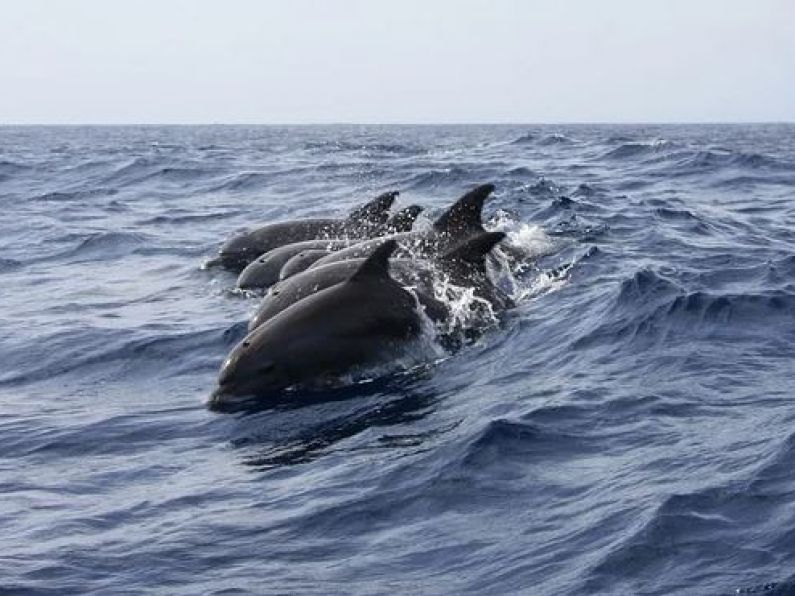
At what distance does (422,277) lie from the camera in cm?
1561

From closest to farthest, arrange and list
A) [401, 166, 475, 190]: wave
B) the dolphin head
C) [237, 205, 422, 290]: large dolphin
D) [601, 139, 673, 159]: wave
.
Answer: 1. the dolphin head
2. [237, 205, 422, 290]: large dolphin
3. [401, 166, 475, 190]: wave
4. [601, 139, 673, 159]: wave

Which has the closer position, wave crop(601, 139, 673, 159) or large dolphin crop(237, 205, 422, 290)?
large dolphin crop(237, 205, 422, 290)

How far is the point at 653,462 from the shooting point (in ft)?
32.7

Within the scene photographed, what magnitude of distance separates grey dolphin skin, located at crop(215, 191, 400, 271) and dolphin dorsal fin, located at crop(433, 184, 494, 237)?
4266 millimetres

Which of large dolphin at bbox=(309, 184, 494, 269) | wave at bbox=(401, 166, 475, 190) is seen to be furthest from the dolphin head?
wave at bbox=(401, 166, 475, 190)

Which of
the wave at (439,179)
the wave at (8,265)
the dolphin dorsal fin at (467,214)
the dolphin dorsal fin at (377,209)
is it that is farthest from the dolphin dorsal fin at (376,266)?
the wave at (439,179)

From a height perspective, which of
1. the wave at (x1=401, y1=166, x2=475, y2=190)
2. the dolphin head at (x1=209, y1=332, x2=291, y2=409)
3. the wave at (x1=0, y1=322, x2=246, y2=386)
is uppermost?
the wave at (x1=401, y1=166, x2=475, y2=190)

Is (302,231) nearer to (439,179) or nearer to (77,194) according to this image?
(439,179)

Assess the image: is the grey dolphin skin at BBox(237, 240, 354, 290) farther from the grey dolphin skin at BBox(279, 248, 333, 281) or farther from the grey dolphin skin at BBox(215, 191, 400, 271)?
the grey dolphin skin at BBox(215, 191, 400, 271)

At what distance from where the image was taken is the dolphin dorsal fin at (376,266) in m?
14.0

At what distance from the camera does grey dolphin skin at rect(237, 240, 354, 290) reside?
20.3 m

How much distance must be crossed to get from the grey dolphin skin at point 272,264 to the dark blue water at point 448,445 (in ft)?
2.51

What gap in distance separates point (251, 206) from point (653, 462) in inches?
998

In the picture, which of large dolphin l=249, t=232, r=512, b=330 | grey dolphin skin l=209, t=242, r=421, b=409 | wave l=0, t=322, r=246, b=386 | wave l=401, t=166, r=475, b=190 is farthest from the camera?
wave l=401, t=166, r=475, b=190
